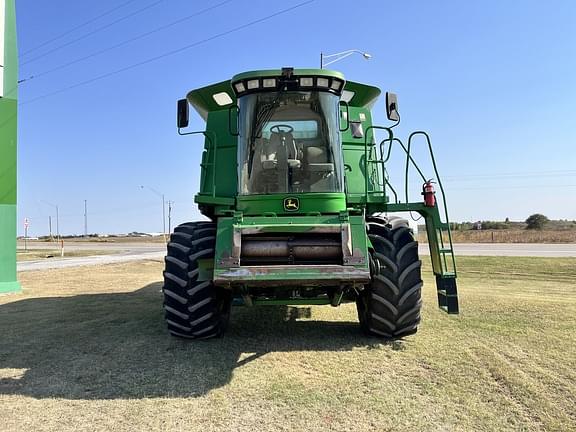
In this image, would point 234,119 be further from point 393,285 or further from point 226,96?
point 393,285

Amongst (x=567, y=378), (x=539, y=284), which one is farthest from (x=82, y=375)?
(x=539, y=284)

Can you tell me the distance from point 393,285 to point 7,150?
9.93 metres

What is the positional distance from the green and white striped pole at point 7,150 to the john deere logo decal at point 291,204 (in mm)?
8597

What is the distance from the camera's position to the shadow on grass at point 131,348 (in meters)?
4.47

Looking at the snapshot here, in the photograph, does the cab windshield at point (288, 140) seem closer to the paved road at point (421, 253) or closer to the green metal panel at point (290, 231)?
the green metal panel at point (290, 231)

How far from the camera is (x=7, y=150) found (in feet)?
37.7

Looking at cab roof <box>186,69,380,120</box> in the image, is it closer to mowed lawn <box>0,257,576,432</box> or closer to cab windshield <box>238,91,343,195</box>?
cab windshield <box>238,91,343,195</box>

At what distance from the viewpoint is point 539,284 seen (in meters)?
12.4

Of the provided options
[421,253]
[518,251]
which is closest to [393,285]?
[421,253]

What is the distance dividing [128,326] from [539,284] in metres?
10.1

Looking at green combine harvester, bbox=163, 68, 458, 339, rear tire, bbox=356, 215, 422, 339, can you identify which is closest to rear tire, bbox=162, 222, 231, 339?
→ green combine harvester, bbox=163, 68, 458, 339

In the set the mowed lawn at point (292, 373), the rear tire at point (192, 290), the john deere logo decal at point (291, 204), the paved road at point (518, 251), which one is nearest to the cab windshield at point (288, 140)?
the john deere logo decal at point (291, 204)

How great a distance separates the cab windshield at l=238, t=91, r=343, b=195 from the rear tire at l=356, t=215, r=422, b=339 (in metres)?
0.85

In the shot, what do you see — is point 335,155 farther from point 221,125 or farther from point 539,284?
point 539,284
